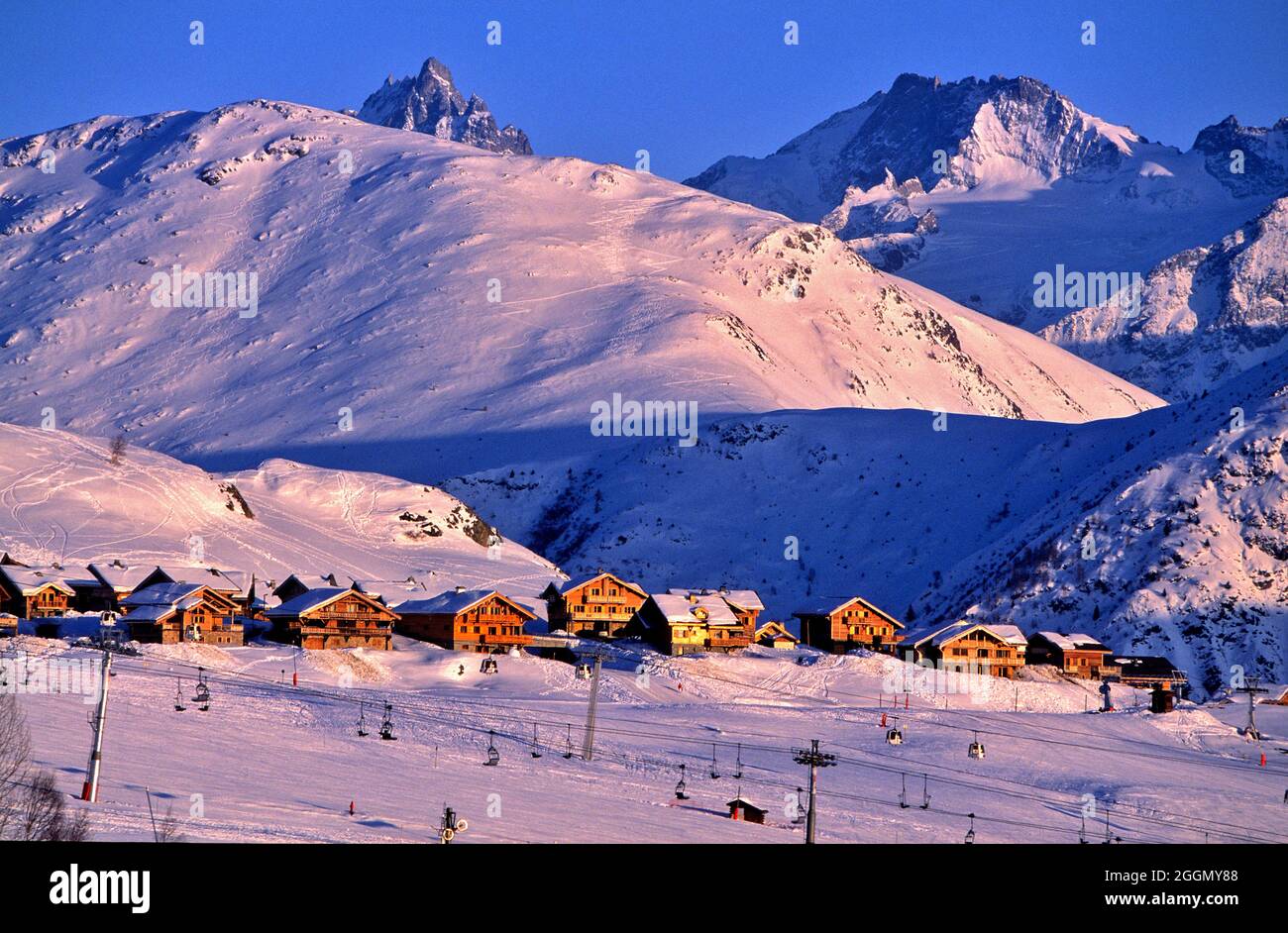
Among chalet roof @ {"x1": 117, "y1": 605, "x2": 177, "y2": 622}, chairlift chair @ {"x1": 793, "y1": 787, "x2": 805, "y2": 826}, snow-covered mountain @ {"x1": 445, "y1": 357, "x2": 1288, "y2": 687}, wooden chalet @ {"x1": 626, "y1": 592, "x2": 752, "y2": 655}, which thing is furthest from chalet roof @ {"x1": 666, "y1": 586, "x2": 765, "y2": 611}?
chairlift chair @ {"x1": 793, "y1": 787, "x2": 805, "y2": 826}

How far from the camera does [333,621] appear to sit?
9919 cm

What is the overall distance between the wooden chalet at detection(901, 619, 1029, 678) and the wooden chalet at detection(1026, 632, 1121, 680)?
2.87 metres

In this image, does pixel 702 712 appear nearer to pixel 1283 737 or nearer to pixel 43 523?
pixel 1283 737

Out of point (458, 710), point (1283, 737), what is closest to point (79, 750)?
point (458, 710)

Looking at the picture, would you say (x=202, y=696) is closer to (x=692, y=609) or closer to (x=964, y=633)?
(x=692, y=609)

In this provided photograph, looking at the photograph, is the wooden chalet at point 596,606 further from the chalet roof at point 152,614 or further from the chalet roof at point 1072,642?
the chalet roof at point 152,614

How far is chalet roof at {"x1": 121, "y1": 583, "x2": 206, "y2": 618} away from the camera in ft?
311

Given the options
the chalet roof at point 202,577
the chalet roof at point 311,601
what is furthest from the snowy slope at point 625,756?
the chalet roof at point 202,577

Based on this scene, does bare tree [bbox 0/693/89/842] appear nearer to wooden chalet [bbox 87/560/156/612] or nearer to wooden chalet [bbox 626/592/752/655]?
wooden chalet [bbox 87/560/156/612]

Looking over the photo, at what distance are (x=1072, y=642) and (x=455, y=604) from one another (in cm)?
4305

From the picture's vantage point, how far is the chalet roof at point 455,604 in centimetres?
10650

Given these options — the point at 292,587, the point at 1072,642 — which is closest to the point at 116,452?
the point at 292,587

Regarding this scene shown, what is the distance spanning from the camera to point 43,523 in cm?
14338
